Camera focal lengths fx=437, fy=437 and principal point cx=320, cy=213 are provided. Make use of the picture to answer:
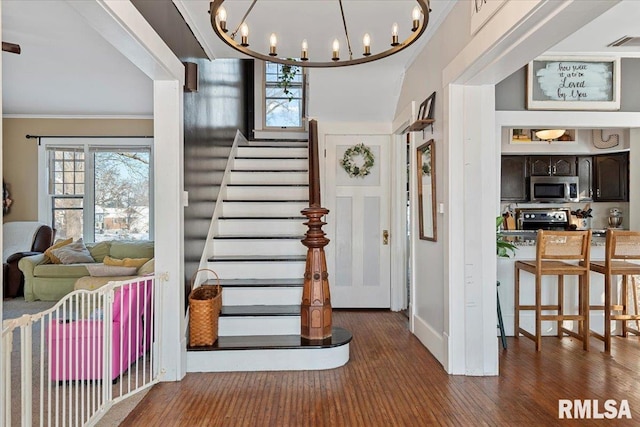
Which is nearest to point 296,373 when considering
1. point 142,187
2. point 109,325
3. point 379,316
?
point 109,325

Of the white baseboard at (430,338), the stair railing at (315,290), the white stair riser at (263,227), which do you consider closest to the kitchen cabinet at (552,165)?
the white baseboard at (430,338)

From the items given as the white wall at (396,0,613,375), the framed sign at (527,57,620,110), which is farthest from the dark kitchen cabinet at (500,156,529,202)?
the white wall at (396,0,613,375)

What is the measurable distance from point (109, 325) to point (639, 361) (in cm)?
384

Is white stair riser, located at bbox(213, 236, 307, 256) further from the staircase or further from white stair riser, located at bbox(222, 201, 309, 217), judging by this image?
white stair riser, located at bbox(222, 201, 309, 217)

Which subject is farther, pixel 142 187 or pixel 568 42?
pixel 142 187

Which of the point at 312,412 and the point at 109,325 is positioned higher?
the point at 109,325

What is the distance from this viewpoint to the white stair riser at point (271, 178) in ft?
17.3

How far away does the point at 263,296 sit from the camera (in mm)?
3711

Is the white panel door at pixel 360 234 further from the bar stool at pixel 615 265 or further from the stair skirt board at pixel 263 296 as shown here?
the bar stool at pixel 615 265

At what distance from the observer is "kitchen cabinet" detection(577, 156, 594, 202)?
694 cm

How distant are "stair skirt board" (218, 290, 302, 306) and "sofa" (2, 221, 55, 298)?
12.4ft

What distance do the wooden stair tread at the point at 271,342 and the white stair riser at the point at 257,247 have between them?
1035 mm

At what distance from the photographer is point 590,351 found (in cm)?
365

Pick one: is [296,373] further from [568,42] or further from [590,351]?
[568,42]
